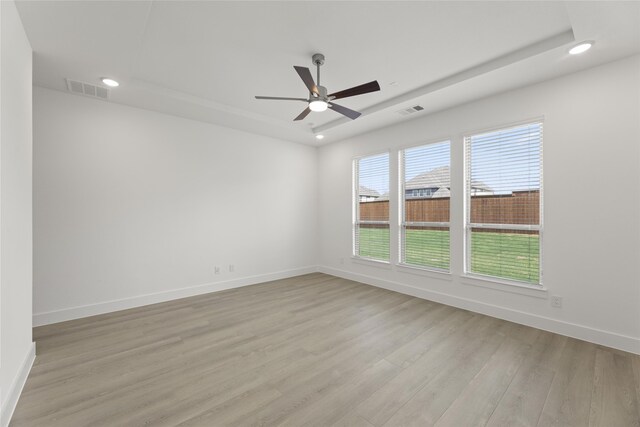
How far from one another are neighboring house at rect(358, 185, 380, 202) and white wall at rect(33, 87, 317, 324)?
1587mm

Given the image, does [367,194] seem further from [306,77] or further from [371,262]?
[306,77]

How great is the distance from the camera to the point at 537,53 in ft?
8.73

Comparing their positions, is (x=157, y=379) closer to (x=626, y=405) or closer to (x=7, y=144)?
(x=7, y=144)

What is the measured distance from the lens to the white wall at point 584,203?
8.89 ft

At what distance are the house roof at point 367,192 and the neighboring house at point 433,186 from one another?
2.15ft

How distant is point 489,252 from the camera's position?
372 centimetres

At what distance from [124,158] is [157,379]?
3095 millimetres

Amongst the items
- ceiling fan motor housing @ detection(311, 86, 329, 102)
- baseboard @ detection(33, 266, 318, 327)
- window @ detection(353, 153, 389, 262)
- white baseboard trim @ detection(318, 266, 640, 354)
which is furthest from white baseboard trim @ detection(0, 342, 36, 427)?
window @ detection(353, 153, 389, 262)

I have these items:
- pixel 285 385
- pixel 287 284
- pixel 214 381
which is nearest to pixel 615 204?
pixel 285 385

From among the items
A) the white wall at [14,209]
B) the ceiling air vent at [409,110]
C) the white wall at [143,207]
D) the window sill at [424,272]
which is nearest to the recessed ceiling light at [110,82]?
the white wall at [143,207]

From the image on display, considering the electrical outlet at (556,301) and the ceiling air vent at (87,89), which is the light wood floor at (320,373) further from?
the ceiling air vent at (87,89)

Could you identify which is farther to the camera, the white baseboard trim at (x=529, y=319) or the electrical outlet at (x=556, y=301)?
the electrical outlet at (x=556, y=301)

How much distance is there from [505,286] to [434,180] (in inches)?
69.6

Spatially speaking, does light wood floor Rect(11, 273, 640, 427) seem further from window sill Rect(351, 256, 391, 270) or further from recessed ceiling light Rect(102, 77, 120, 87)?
recessed ceiling light Rect(102, 77, 120, 87)
